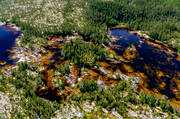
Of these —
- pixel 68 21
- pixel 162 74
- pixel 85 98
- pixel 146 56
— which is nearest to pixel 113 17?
pixel 68 21

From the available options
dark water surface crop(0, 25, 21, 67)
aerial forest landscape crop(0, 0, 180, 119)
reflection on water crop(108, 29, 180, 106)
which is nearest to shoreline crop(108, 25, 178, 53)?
aerial forest landscape crop(0, 0, 180, 119)

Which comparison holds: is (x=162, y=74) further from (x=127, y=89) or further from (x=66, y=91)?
(x=66, y=91)

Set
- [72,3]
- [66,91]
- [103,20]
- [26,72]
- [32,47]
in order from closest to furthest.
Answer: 1. [66,91]
2. [26,72]
3. [32,47]
4. [103,20]
5. [72,3]

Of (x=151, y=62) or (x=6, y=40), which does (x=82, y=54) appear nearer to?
(x=151, y=62)

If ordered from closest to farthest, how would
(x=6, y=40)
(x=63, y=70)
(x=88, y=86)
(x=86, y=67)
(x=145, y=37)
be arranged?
(x=88, y=86)
(x=63, y=70)
(x=86, y=67)
(x=6, y=40)
(x=145, y=37)

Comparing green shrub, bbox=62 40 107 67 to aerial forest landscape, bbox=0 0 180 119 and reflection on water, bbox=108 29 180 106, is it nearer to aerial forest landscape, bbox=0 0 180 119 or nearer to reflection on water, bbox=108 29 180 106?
aerial forest landscape, bbox=0 0 180 119

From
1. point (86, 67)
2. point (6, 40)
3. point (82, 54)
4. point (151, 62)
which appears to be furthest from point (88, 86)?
point (6, 40)

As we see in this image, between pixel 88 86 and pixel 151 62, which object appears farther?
pixel 151 62
